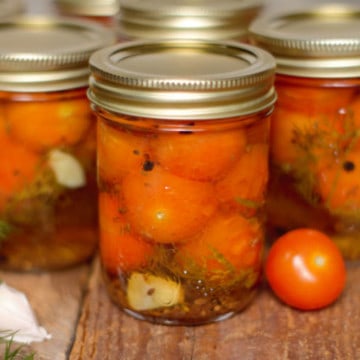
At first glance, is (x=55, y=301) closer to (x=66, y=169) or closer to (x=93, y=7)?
(x=66, y=169)

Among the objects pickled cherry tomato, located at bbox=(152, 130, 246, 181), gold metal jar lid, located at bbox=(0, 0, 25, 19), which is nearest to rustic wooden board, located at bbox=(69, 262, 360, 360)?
pickled cherry tomato, located at bbox=(152, 130, 246, 181)

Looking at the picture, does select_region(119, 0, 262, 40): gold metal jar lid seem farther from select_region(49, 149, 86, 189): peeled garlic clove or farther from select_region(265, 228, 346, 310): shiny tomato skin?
select_region(265, 228, 346, 310): shiny tomato skin

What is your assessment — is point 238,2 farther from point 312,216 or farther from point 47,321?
point 47,321

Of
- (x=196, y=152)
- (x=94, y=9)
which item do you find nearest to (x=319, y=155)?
(x=196, y=152)

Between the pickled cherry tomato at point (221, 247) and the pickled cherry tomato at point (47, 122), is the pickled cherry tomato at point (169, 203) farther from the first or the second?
the pickled cherry tomato at point (47, 122)

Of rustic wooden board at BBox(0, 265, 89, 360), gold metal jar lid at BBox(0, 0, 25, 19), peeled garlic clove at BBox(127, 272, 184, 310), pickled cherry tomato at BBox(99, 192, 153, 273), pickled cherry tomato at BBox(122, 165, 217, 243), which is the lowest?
rustic wooden board at BBox(0, 265, 89, 360)

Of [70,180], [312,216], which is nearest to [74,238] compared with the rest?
[70,180]

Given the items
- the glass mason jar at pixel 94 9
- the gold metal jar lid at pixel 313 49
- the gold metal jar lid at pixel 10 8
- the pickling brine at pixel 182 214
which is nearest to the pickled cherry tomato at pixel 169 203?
the pickling brine at pixel 182 214
